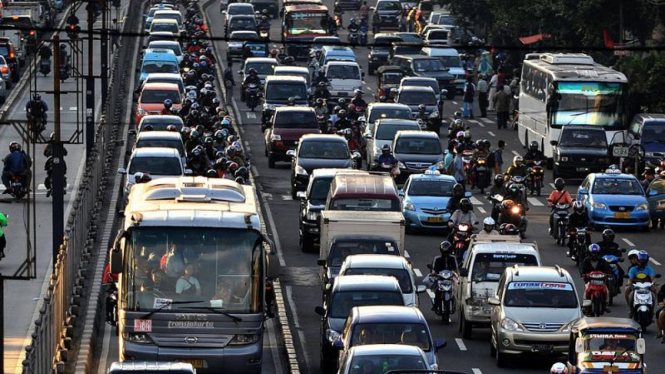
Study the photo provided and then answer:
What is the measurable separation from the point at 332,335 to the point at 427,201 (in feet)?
53.5

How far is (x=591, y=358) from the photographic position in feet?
92.3

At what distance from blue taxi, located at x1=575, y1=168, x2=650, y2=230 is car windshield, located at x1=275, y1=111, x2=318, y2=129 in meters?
12.5

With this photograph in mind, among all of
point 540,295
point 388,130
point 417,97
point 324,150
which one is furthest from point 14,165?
point 417,97

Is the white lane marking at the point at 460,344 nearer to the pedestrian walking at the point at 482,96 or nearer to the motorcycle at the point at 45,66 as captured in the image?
the pedestrian walking at the point at 482,96

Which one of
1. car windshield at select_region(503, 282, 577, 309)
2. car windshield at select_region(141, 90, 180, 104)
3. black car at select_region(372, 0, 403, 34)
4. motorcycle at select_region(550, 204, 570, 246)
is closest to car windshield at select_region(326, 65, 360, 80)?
car windshield at select_region(141, 90, 180, 104)

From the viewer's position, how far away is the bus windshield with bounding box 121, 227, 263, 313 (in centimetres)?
2816

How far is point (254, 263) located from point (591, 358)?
4.95 metres

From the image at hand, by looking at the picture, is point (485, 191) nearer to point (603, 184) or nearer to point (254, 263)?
point (603, 184)

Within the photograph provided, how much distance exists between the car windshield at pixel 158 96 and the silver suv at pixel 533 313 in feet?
111

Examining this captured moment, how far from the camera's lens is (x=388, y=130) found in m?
57.3

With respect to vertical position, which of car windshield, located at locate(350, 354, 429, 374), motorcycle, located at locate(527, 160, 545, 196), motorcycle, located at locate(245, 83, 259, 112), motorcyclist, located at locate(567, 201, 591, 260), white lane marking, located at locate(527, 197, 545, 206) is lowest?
motorcycle, located at locate(245, 83, 259, 112)

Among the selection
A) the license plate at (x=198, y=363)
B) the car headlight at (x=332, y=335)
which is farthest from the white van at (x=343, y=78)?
the license plate at (x=198, y=363)

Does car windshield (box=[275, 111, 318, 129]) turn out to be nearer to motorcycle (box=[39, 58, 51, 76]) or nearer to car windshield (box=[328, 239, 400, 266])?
car windshield (box=[328, 239, 400, 266])

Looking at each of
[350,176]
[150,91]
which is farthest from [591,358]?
[150,91]
